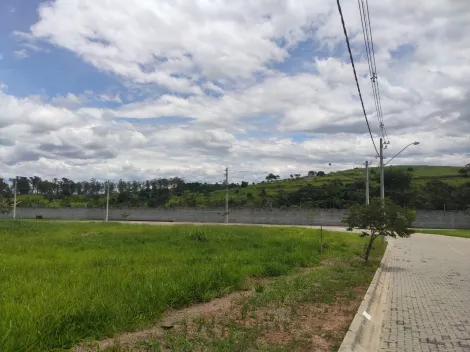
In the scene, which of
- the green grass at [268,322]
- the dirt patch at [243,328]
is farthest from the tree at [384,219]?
the dirt patch at [243,328]

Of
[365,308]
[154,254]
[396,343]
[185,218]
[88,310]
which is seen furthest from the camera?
[185,218]

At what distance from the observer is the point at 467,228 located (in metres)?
61.2

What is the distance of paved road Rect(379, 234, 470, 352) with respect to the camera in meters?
7.17

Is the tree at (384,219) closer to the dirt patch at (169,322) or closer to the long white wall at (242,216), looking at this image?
the dirt patch at (169,322)

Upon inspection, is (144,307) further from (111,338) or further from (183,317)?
(111,338)

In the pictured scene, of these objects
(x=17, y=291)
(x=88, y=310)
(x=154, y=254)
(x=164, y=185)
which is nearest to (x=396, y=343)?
(x=88, y=310)

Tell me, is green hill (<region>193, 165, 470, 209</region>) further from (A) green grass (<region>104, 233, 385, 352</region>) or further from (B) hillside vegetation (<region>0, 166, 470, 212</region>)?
(A) green grass (<region>104, 233, 385, 352</region>)

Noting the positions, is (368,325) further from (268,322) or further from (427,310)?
(427,310)

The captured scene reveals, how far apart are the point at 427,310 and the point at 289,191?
84.5m

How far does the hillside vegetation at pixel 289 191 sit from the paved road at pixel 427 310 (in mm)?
56944

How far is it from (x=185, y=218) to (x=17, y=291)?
6604 cm

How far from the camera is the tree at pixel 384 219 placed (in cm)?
1745

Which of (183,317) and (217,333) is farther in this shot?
(183,317)

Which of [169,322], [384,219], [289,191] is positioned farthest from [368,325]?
[289,191]
